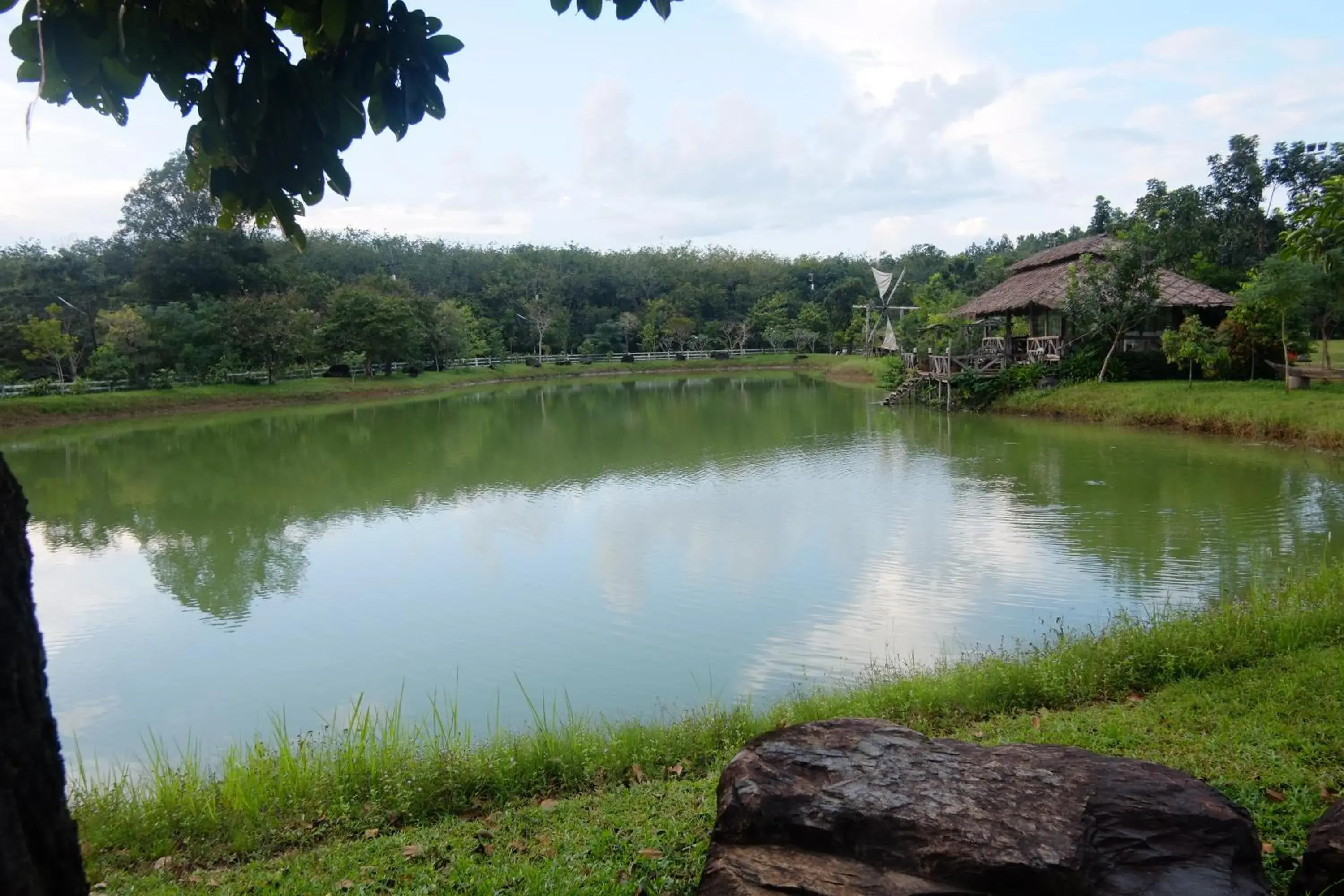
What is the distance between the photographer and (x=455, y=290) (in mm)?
50875

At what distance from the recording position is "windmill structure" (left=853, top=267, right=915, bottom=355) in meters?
37.9

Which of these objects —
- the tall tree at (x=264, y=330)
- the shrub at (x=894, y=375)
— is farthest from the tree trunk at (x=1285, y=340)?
the tall tree at (x=264, y=330)

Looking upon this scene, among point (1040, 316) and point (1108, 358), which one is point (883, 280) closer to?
point (1040, 316)

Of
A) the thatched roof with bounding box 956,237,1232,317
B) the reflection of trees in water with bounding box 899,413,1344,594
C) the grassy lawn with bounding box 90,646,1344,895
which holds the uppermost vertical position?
the thatched roof with bounding box 956,237,1232,317

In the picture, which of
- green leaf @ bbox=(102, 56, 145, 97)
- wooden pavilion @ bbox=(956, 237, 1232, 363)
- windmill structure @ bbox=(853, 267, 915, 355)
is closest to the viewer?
green leaf @ bbox=(102, 56, 145, 97)

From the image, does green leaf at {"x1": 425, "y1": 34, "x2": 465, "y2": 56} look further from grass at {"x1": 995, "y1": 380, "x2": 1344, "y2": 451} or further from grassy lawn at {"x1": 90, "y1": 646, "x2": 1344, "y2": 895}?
grass at {"x1": 995, "y1": 380, "x2": 1344, "y2": 451}

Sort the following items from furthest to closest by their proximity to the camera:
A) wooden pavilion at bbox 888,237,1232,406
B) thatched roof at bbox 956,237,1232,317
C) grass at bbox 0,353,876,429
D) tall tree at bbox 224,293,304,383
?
tall tree at bbox 224,293,304,383 < grass at bbox 0,353,876,429 < wooden pavilion at bbox 888,237,1232,406 < thatched roof at bbox 956,237,1232,317

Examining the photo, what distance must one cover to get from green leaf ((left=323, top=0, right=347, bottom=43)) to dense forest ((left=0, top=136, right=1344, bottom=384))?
29.0ft

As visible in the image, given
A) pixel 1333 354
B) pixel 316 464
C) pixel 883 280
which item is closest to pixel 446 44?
pixel 316 464

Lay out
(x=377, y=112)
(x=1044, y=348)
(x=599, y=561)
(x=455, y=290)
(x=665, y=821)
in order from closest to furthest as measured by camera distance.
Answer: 1. (x=377, y=112)
2. (x=665, y=821)
3. (x=599, y=561)
4. (x=1044, y=348)
5. (x=455, y=290)

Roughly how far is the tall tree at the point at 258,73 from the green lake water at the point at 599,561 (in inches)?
146

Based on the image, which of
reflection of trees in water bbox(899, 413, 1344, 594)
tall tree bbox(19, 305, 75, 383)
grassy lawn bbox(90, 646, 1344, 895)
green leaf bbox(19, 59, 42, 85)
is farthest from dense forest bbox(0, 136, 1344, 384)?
green leaf bbox(19, 59, 42, 85)

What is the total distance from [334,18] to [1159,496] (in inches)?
466

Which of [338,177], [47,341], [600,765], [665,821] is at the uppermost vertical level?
[47,341]
